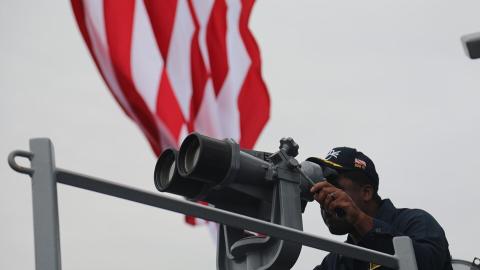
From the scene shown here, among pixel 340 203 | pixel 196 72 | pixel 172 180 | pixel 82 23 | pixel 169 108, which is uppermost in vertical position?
pixel 82 23

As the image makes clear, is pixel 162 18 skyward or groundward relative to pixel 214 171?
skyward

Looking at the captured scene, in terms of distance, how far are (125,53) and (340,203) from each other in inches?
172

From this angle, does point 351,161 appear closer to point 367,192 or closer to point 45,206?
point 367,192

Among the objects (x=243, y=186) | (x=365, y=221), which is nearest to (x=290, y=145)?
(x=243, y=186)

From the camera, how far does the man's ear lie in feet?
11.2

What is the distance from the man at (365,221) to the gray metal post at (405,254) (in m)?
0.49

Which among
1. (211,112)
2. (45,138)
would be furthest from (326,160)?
(211,112)

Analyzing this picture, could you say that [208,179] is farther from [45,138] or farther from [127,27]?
[127,27]

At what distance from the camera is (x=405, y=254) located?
2291mm

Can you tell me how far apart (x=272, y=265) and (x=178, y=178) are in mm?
355

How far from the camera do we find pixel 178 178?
264 centimetres

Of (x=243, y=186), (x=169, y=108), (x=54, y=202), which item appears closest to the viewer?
(x=54, y=202)

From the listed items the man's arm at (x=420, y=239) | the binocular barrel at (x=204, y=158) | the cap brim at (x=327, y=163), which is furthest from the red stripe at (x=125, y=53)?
the binocular barrel at (x=204, y=158)

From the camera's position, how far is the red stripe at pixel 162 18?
23.4ft
